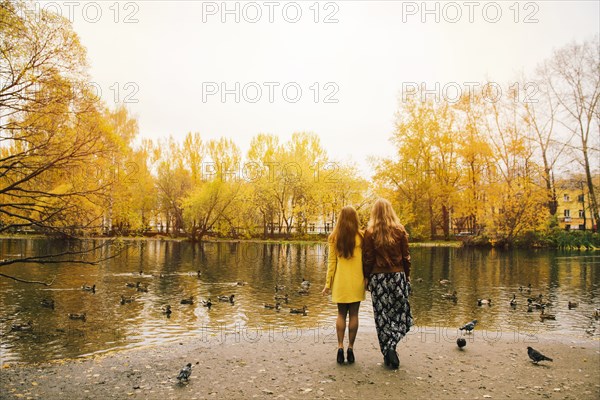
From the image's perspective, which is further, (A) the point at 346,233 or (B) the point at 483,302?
A: (B) the point at 483,302

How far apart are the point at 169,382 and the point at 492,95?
4541 centimetres

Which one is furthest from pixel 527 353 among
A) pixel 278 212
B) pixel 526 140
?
pixel 278 212

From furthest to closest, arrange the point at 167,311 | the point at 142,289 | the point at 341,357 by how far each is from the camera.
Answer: the point at 142,289 < the point at 167,311 < the point at 341,357

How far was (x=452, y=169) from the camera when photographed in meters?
47.7

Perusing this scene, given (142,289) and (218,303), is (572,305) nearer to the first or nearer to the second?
(218,303)

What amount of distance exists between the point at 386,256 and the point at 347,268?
0.62 m

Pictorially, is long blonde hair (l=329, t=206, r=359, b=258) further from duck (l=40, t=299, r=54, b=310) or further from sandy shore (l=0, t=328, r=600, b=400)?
duck (l=40, t=299, r=54, b=310)

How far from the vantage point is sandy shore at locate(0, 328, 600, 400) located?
Result: 251 inches

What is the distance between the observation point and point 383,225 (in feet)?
23.7

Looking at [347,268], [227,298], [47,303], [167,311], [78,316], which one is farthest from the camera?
[227,298]

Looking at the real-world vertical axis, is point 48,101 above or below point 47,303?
above

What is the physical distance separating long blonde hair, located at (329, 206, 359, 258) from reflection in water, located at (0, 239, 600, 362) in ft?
11.8

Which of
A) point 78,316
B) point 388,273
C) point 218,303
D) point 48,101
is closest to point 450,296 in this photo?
point 218,303

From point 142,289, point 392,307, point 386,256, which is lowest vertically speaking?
point 142,289
